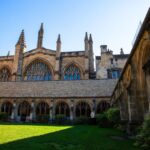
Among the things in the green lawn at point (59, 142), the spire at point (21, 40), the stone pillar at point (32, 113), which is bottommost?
the green lawn at point (59, 142)

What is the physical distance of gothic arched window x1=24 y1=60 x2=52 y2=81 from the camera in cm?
3825

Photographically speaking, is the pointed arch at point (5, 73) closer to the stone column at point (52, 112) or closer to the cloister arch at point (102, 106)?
the stone column at point (52, 112)

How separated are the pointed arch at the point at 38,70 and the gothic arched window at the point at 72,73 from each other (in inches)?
125

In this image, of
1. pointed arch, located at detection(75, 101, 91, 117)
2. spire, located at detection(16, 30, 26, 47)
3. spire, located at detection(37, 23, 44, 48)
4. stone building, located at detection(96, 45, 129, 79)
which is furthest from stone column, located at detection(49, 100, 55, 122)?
spire, located at detection(16, 30, 26, 47)

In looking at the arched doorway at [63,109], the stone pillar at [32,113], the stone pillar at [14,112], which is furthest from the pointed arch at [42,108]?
the stone pillar at [14,112]

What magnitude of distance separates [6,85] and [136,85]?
2489 cm

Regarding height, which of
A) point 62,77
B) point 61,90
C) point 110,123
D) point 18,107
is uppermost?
point 62,77

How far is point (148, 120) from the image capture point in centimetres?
696

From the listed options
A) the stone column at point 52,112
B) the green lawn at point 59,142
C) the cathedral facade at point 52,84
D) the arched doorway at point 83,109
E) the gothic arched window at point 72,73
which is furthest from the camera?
the gothic arched window at point 72,73

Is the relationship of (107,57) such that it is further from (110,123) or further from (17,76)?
(110,123)

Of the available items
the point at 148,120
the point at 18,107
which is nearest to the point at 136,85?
the point at 148,120

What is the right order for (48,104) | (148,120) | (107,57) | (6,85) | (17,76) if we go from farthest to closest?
(107,57) < (17,76) < (6,85) < (48,104) < (148,120)

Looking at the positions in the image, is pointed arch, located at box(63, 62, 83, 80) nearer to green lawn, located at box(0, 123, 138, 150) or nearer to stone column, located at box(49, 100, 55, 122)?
stone column, located at box(49, 100, 55, 122)

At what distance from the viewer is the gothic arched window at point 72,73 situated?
1473 inches
